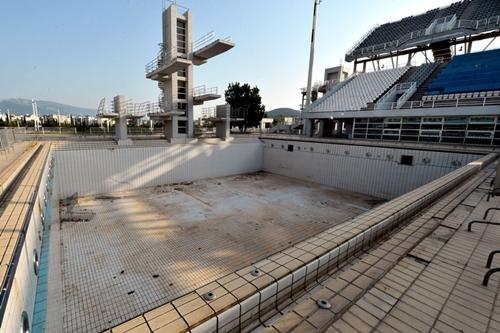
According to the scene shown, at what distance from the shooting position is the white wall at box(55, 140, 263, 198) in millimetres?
9000

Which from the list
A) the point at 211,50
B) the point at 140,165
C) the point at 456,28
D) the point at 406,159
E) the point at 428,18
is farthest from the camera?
the point at 428,18

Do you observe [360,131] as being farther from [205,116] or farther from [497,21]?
[497,21]

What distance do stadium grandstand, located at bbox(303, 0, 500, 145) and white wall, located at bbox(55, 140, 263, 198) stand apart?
795 cm

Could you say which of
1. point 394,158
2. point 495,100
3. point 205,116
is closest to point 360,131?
point 394,158

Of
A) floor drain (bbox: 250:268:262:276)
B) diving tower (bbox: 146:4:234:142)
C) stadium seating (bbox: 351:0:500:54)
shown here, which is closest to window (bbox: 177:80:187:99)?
diving tower (bbox: 146:4:234:142)

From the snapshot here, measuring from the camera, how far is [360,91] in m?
17.6

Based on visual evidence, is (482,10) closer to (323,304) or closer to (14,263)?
(323,304)

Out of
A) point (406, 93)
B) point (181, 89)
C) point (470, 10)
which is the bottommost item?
point (181, 89)

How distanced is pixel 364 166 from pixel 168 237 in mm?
9166

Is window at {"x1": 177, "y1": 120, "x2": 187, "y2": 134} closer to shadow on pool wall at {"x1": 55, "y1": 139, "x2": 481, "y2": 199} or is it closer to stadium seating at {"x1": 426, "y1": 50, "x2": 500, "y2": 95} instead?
shadow on pool wall at {"x1": 55, "y1": 139, "x2": 481, "y2": 199}

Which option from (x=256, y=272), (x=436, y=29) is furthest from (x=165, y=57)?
(x=436, y=29)

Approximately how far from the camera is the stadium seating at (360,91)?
52.6ft

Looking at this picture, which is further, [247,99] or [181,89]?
[247,99]

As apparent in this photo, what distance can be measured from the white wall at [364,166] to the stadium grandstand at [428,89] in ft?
11.5
